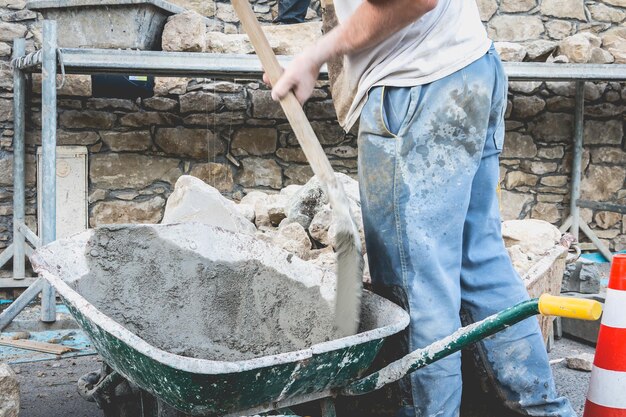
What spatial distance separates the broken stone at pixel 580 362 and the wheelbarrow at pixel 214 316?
1.84 m

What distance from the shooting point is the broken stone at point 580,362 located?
3.64 m

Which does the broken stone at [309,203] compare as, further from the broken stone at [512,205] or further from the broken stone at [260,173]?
the broken stone at [512,205]

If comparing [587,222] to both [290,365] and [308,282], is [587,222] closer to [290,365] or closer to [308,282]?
[308,282]

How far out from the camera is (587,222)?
677 cm

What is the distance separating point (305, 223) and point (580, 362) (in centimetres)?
150

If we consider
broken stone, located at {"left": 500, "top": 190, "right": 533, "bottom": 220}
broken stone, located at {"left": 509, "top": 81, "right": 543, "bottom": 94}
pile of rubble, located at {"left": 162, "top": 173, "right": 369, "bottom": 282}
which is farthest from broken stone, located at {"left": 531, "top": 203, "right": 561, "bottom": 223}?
pile of rubble, located at {"left": 162, "top": 173, "right": 369, "bottom": 282}

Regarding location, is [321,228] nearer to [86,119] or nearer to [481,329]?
[481,329]

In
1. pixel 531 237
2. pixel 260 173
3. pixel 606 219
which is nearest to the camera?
pixel 531 237

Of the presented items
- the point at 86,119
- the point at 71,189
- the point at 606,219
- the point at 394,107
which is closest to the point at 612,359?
the point at 394,107

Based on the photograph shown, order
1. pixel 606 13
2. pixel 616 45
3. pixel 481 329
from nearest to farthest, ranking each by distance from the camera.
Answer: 1. pixel 481 329
2. pixel 616 45
3. pixel 606 13

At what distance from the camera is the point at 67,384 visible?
3.58 metres

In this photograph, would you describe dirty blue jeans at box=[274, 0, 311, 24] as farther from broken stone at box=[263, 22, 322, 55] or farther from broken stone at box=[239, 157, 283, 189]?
broken stone at box=[239, 157, 283, 189]

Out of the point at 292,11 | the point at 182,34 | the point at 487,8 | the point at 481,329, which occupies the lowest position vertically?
the point at 481,329

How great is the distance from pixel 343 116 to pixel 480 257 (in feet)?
2.06
